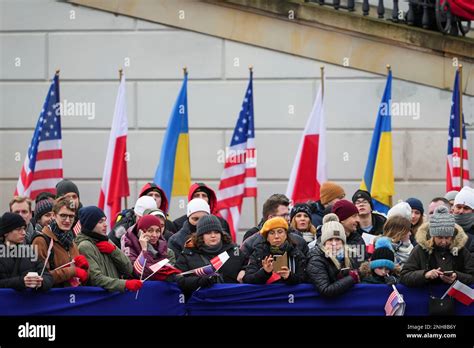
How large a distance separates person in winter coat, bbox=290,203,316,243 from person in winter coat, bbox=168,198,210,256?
0.83 meters

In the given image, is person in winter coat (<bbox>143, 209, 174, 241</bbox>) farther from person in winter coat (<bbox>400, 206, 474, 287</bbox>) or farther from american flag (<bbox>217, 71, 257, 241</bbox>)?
american flag (<bbox>217, 71, 257, 241</bbox>)

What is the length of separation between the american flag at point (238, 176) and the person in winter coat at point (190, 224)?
279 cm

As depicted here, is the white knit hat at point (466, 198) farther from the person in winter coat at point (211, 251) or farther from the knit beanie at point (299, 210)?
the person in winter coat at point (211, 251)

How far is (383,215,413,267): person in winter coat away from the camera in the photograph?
13664 mm

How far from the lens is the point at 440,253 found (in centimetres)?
1280

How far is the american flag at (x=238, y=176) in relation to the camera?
17.5 meters

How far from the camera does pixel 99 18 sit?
1945 cm

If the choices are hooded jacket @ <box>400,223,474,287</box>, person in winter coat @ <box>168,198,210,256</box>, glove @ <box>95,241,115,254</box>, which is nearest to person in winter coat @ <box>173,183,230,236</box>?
person in winter coat @ <box>168,198,210,256</box>

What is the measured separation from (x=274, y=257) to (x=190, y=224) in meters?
1.58

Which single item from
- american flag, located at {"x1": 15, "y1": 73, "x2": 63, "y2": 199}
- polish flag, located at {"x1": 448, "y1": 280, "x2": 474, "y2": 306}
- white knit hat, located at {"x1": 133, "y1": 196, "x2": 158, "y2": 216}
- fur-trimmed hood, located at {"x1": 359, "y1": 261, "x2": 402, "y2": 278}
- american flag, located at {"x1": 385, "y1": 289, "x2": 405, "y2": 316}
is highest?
american flag, located at {"x1": 15, "y1": 73, "x2": 63, "y2": 199}

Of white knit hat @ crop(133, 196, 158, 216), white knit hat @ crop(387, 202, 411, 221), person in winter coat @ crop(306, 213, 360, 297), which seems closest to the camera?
person in winter coat @ crop(306, 213, 360, 297)

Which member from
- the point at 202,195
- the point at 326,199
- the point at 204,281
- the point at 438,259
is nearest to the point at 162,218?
the point at 202,195
